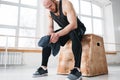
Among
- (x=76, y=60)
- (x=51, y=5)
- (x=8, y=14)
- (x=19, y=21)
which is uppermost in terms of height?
(x=8, y=14)

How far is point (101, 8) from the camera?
7.36 meters

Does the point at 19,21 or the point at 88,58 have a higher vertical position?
the point at 19,21

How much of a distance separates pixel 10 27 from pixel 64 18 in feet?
13.0

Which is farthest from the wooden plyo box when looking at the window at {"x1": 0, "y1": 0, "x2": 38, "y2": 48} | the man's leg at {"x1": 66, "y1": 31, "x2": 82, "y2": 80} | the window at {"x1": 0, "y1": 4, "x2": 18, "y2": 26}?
the window at {"x1": 0, "y1": 4, "x2": 18, "y2": 26}

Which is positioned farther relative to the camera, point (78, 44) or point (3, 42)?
point (3, 42)

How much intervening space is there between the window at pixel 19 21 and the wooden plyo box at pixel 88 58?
3207mm

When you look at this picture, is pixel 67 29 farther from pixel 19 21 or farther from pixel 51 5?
pixel 19 21

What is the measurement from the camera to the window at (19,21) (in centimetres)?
502

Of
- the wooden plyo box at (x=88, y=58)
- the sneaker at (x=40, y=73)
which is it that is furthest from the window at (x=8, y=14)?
the sneaker at (x=40, y=73)

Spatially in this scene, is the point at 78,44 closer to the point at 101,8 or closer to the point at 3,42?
the point at 3,42

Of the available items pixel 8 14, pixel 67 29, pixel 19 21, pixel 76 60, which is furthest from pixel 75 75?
pixel 8 14

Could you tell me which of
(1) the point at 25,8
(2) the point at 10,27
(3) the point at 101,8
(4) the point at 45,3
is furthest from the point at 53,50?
(3) the point at 101,8

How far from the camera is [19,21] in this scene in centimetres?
527

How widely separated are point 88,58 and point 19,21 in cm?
400
